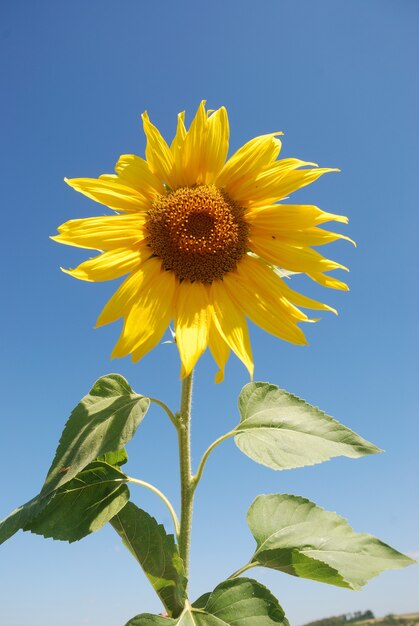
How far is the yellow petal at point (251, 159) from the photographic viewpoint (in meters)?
3.33

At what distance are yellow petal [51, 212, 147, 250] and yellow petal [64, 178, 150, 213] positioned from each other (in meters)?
0.06

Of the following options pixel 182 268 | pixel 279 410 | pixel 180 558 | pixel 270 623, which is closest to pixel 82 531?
pixel 180 558

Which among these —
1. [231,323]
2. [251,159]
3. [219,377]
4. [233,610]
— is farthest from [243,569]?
[251,159]

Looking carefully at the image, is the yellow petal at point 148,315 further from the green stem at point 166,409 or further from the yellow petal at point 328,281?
the yellow petal at point 328,281

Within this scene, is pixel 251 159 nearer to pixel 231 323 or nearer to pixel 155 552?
pixel 231 323

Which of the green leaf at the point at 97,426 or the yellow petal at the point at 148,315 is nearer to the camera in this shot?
the green leaf at the point at 97,426

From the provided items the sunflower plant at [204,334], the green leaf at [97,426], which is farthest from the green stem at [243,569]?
the green leaf at [97,426]

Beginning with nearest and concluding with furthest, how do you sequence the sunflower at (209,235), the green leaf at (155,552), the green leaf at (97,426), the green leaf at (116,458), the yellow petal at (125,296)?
the green leaf at (97,426) → the green leaf at (155,552) → the yellow petal at (125,296) → the sunflower at (209,235) → the green leaf at (116,458)

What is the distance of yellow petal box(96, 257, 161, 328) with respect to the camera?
3.03 m

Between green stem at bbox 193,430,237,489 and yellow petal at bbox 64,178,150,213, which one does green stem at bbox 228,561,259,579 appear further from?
yellow petal at bbox 64,178,150,213

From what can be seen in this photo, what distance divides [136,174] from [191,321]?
2.79 feet

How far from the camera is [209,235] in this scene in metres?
3.30

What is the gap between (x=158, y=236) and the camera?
3.29 m

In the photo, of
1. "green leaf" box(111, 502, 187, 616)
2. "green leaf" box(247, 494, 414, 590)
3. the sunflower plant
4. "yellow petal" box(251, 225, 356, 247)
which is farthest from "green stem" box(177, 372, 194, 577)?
"yellow petal" box(251, 225, 356, 247)
